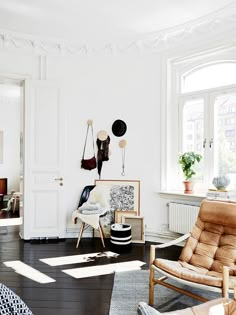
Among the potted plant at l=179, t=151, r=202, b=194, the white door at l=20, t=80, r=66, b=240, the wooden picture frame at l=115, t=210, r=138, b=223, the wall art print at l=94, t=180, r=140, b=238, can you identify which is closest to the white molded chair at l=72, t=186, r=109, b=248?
the wall art print at l=94, t=180, r=140, b=238

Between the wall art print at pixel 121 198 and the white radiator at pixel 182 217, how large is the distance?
59 cm

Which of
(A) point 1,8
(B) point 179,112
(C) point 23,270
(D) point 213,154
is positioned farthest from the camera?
(B) point 179,112

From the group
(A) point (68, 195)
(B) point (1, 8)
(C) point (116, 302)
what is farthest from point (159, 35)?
(C) point (116, 302)

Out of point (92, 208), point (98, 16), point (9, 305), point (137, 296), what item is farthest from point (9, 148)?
point (9, 305)

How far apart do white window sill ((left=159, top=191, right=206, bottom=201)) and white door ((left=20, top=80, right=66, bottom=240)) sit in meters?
1.63

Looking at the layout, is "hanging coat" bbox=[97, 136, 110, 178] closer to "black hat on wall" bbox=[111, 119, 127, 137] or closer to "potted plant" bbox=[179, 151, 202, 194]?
"black hat on wall" bbox=[111, 119, 127, 137]

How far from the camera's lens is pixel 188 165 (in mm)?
4246

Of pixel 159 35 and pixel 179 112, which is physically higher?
pixel 159 35

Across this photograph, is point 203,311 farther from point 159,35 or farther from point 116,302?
point 159,35

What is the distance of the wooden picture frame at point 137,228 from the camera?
4562 millimetres

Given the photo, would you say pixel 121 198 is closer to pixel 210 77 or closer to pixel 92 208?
pixel 92 208

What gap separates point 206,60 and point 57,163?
277cm

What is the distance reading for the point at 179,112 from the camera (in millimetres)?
4676

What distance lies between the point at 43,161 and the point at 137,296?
264 centimetres
